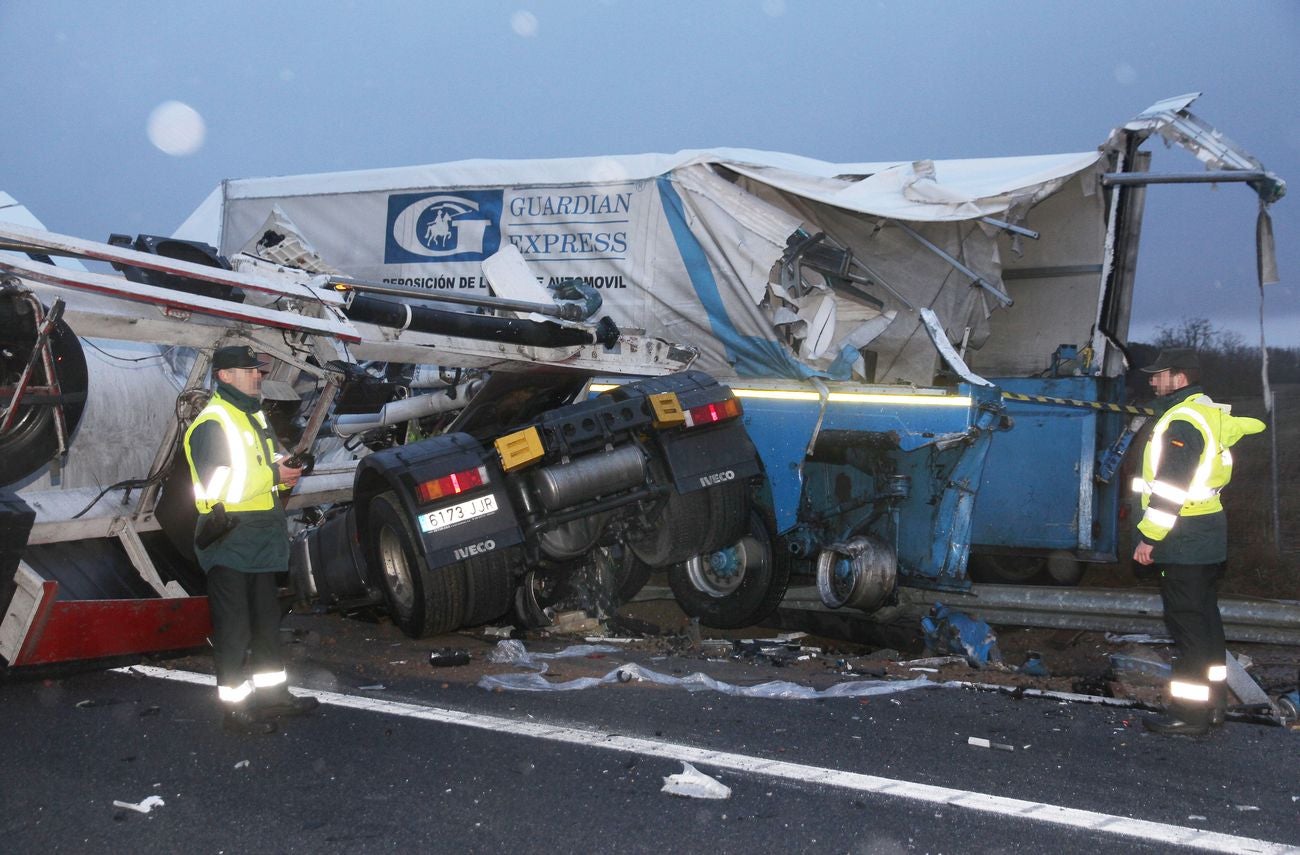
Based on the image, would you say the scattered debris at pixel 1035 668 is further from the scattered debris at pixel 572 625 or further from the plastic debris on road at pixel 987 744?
the scattered debris at pixel 572 625

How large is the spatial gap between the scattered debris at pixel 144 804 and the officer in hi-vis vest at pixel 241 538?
32.7 inches

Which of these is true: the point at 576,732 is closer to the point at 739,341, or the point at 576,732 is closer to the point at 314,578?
the point at 314,578

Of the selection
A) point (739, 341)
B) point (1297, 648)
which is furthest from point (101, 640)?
point (1297, 648)

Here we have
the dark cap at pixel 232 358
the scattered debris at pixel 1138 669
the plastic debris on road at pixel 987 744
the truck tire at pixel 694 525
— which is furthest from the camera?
the truck tire at pixel 694 525

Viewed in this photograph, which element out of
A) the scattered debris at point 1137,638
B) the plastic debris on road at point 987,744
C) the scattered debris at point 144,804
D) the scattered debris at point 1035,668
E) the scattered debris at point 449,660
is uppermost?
the scattered debris at point 144,804

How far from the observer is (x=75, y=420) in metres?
5.35

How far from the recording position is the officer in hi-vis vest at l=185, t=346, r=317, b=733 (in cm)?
471

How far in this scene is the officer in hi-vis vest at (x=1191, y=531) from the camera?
4711mm

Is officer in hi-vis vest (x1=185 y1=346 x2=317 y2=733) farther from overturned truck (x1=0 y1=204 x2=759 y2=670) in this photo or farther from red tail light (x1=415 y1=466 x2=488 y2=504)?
red tail light (x1=415 y1=466 x2=488 y2=504)

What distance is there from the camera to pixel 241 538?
4.81m

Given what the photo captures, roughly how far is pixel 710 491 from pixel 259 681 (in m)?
2.56

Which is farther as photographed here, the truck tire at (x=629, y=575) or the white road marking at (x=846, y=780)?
the truck tire at (x=629, y=575)

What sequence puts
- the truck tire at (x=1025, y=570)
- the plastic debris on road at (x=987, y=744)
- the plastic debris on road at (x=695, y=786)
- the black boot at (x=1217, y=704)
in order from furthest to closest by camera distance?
the truck tire at (x=1025, y=570) → the black boot at (x=1217, y=704) → the plastic debris on road at (x=987, y=744) → the plastic debris on road at (x=695, y=786)

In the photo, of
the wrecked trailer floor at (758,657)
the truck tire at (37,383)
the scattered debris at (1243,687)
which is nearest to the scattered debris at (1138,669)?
the wrecked trailer floor at (758,657)
